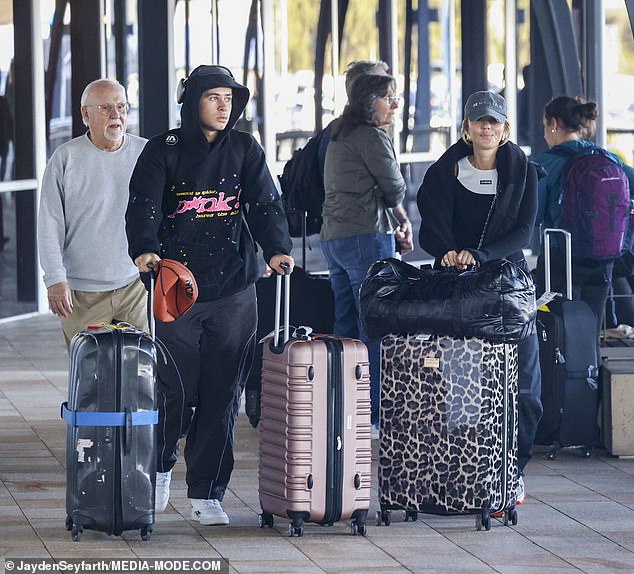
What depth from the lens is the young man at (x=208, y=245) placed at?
5266 mm

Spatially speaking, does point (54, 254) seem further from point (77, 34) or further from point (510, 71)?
point (510, 71)

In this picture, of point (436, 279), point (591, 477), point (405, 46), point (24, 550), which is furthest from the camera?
point (405, 46)

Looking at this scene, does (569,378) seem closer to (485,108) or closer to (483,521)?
(483,521)

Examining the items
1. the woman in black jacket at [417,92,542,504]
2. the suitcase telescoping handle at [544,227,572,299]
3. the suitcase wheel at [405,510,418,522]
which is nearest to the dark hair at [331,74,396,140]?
the suitcase telescoping handle at [544,227,572,299]

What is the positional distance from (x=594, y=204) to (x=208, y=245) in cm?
234

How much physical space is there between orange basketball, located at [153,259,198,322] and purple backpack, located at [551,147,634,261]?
248cm

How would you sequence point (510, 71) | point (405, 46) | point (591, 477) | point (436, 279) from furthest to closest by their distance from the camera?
point (510, 71), point (405, 46), point (591, 477), point (436, 279)

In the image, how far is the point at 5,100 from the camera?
11.7 m

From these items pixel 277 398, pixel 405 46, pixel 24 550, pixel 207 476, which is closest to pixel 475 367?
pixel 277 398

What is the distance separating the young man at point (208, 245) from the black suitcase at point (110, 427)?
0.28 m

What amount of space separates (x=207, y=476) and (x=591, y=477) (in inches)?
68.4

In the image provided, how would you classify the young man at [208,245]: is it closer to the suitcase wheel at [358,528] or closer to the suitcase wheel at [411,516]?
the suitcase wheel at [358,528]

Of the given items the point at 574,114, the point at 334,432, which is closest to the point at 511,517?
the point at 334,432

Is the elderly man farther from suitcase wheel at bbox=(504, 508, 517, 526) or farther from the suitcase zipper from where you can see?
suitcase wheel at bbox=(504, 508, 517, 526)
